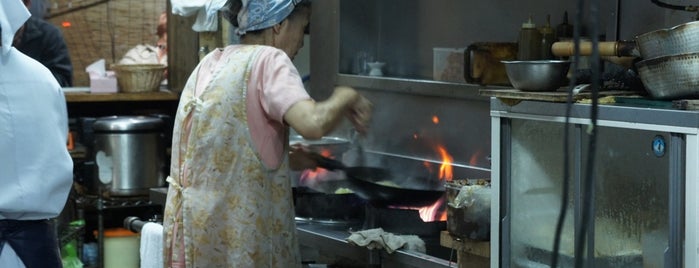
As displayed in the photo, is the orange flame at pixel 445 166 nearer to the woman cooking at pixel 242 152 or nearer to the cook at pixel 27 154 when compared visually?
the woman cooking at pixel 242 152

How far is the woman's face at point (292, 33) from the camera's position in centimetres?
406

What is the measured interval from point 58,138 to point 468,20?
87.3 inches

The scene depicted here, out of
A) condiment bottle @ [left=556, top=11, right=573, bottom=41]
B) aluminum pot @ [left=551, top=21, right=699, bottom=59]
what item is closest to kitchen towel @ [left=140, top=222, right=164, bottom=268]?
condiment bottle @ [left=556, top=11, right=573, bottom=41]

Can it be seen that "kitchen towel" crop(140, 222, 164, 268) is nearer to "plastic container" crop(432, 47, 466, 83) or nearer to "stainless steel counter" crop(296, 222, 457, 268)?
"stainless steel counter" crop(296, 222, 457, 268)

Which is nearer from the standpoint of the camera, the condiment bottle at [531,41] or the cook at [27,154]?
the cook at [27,154]

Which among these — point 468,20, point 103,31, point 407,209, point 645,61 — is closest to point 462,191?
point 407,209

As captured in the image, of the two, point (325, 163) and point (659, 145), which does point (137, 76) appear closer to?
point (325, 163)

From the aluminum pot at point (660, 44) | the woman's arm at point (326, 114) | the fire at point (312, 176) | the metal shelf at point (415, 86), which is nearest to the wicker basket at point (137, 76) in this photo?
the metal shelf at point (415, 86)

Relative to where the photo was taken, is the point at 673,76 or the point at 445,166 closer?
the point at 673,76

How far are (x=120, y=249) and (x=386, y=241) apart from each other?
3095 millimetres

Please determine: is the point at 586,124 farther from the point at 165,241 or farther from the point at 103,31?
the point at 103,31

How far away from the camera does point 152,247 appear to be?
5215mm

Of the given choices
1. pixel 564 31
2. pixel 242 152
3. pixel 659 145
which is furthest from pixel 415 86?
pixel 659 145

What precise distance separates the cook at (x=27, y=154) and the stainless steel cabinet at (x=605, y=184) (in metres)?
1.75
